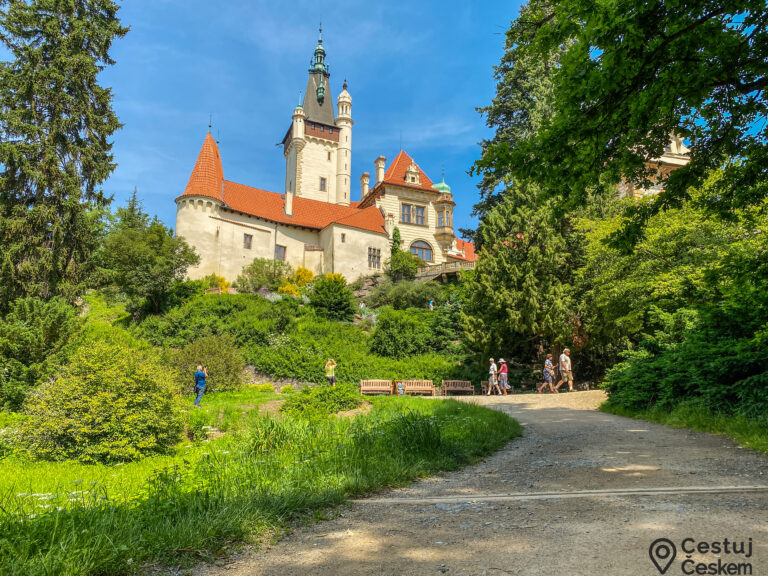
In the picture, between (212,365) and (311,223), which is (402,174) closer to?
(311,223)

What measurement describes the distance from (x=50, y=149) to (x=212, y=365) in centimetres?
994

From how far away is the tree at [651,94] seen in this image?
5070mm

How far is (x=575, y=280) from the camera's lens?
2184cm

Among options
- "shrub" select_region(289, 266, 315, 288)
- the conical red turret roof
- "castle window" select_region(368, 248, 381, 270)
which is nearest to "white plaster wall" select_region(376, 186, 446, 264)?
"castle window" select_region(368, 248, 381, 270)

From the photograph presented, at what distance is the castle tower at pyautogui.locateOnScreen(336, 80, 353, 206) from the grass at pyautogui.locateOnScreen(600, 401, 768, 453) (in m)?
51.7

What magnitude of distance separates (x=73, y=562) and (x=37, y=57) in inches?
826

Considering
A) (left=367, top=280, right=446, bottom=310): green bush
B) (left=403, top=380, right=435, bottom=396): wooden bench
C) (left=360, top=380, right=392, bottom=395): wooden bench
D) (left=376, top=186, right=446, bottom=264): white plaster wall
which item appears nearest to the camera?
(left=360, top=380, right=392, bottom=395): wooden bench

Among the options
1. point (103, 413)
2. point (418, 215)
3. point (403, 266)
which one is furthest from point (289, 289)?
point (103, 413)

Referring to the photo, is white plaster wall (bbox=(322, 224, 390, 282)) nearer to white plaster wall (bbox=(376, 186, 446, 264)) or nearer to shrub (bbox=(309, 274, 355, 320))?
white plaster wall (bbox=(376, 186, 446, 264))

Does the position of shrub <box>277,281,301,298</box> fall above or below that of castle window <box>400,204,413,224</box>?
below

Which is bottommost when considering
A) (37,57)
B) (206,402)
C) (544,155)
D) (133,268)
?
(206,402)

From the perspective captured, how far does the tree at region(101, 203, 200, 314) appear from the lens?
96.5 ft

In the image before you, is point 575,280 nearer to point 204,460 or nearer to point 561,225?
point 561,225

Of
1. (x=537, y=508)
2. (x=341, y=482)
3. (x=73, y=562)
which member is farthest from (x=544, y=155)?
(x=73, y=562)
